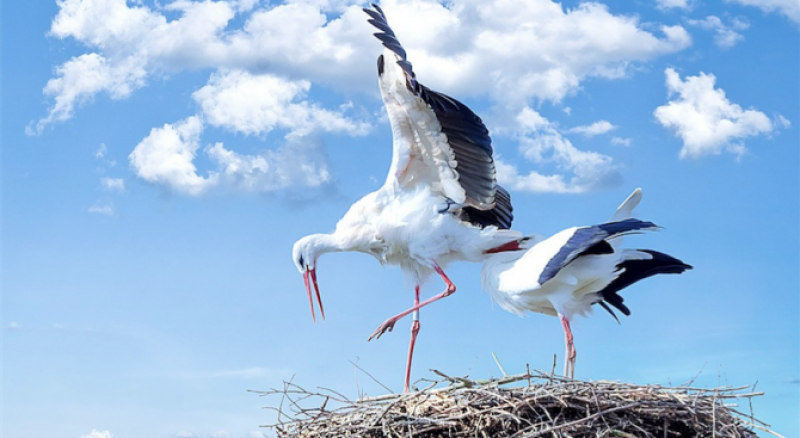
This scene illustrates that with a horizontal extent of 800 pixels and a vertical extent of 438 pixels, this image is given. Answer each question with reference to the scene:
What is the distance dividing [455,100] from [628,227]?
1.61m

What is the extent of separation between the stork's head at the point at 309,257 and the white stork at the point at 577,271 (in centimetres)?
162

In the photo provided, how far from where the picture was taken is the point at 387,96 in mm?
7480

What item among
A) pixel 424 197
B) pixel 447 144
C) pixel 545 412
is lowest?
pixel 545 412

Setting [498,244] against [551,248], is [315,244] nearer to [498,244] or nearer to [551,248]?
[498,244]

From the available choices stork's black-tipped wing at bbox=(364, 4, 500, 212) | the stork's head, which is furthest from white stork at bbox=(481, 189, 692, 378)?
the stork's head

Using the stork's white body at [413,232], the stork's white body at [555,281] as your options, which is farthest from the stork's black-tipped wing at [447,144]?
the stork's white body at [555,281]

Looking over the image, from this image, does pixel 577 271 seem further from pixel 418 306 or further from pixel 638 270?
pixel 418 306

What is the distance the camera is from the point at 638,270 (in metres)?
6.98

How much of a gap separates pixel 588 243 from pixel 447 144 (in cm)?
147

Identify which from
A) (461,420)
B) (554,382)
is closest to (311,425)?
(461,420)

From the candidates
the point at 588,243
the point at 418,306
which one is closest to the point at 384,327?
the point at 418,306

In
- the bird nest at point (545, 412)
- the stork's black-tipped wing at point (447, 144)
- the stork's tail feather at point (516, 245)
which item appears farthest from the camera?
the stork's tail feather at point (516, 245)

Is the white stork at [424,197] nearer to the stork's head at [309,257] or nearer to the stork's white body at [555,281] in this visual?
the stork's head at [309,257]

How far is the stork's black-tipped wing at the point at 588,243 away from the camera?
6.63 m
